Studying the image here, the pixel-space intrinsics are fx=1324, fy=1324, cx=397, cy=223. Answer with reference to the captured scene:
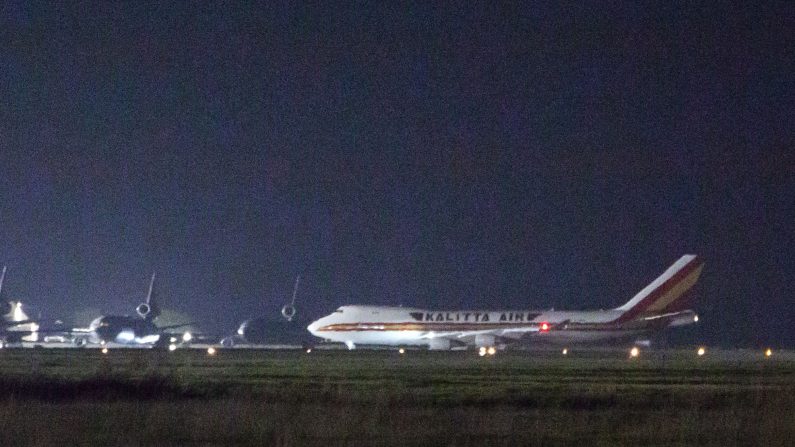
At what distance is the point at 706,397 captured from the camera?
3503cm

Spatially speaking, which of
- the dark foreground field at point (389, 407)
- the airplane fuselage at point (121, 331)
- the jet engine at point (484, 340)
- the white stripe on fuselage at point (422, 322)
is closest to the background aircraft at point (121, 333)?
the airplane fuselage at point (121, 331)

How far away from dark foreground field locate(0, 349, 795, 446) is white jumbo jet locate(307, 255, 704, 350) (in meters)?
34.7

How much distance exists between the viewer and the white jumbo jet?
8688 cm

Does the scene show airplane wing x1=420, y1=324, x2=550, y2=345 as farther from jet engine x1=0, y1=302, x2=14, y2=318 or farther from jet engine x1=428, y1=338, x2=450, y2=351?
jet engine x1=0, y1=302, x2=14, y2=318

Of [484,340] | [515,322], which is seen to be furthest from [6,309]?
[515,322]

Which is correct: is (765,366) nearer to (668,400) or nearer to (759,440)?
(668,400)

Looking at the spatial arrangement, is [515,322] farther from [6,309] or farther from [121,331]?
[6,309]

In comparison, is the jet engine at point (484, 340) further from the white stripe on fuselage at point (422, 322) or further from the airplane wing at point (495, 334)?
the white stripe on fuselage at point (422, 322)

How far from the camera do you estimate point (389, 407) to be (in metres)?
28.4

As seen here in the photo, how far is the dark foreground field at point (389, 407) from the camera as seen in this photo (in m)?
22.3

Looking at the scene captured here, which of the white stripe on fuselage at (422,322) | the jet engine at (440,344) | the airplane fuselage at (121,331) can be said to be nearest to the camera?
the jet engine at (440,344)

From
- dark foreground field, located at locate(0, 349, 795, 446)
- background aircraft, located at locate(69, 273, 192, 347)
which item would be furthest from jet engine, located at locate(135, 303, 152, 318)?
dark foreground field, located at locate(0, 349, 795, 446)

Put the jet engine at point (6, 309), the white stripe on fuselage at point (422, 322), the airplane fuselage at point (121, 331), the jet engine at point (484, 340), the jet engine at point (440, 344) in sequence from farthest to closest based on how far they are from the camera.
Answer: the jet engine at point (6, 309), the airplane fuselage at point (121, 331), the white stripe on fuselage at point (422, 322), the jet engine at point (440, 344), the jet engine at point (484, 340)

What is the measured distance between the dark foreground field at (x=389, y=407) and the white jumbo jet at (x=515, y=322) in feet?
114
